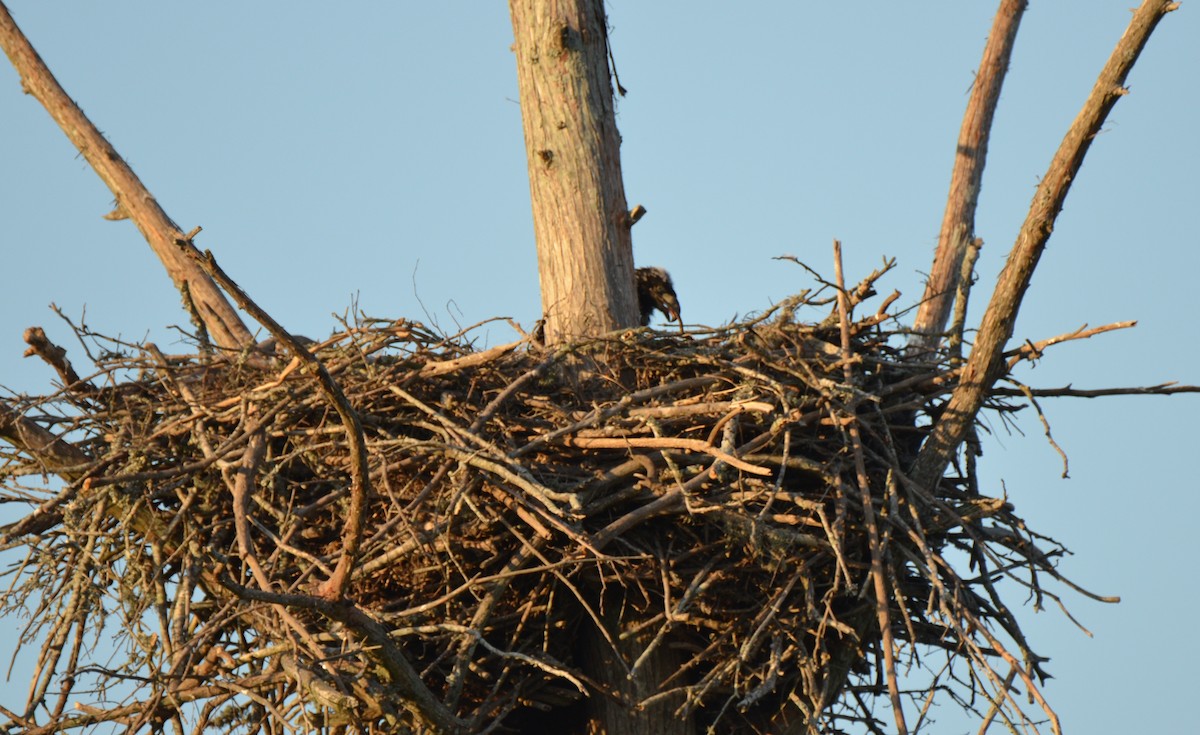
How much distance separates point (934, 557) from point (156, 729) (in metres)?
2.45

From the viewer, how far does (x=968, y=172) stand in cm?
619

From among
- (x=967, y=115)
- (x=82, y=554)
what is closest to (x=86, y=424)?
(x=82, y=554)

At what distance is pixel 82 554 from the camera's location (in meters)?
4.51

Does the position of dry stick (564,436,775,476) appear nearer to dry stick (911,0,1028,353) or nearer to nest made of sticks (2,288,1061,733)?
nest made of sticks (2,288,1061,733)

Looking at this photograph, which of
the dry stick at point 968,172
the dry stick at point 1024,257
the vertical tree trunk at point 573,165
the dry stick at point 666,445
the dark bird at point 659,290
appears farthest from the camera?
the dark bird at point 659,290

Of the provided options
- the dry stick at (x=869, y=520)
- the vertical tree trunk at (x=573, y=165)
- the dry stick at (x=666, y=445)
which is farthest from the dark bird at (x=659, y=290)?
the dry stick at (x=666, y=445)

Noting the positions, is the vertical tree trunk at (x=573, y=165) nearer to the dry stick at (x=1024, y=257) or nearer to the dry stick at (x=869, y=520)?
the dry stick at (x=869, y=520)

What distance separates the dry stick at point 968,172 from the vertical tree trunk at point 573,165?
53.0 inches

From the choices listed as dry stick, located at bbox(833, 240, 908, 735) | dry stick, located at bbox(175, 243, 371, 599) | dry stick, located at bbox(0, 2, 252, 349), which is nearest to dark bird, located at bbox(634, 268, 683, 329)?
dry stick, located at bbox(833, 240, 908, 735)

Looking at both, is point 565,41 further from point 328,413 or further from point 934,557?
point 934,557

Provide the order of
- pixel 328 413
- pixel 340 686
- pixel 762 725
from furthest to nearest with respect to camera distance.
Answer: pixel 762 725
pixel 328 413
pixel 340 686

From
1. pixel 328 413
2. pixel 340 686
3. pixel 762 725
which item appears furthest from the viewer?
pixel 762 725

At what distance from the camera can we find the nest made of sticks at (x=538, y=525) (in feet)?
13.9

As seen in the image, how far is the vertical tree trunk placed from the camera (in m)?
5.54
